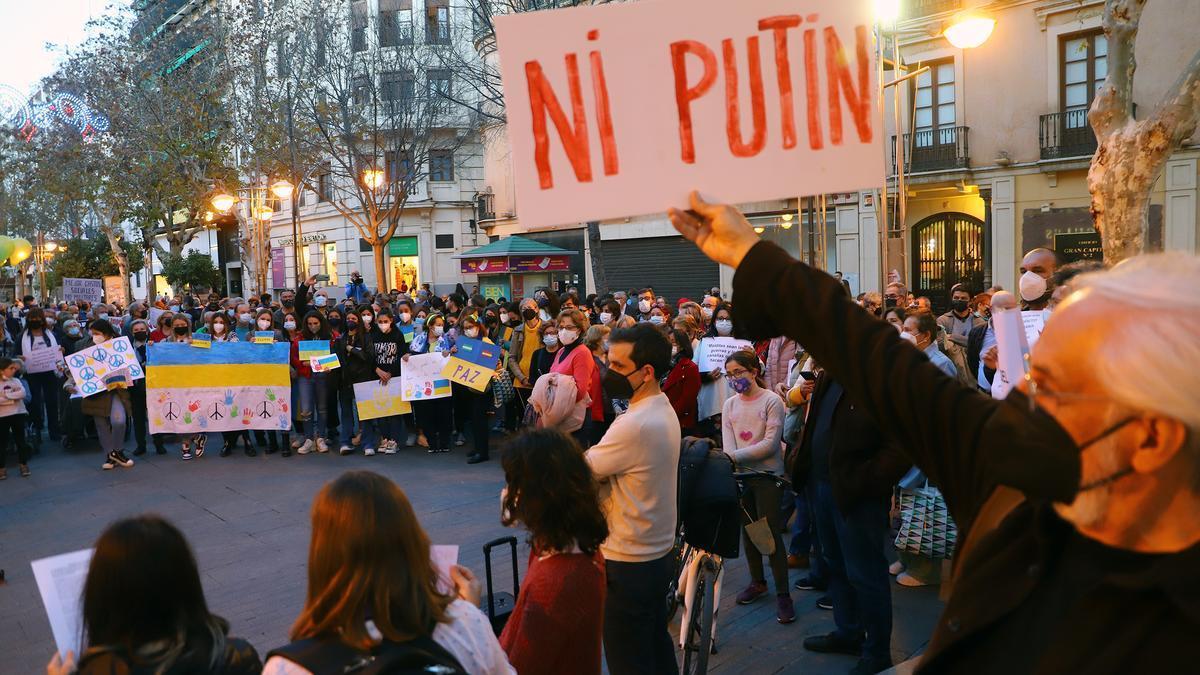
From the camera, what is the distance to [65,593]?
7.99 feet

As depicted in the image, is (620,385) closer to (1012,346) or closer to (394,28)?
(1012,346)

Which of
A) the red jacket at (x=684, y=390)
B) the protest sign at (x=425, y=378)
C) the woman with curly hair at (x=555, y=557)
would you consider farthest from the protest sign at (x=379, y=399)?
the woman with curly hair at (x=555, y=557)

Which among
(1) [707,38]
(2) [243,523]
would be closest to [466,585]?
(1) [707,38]

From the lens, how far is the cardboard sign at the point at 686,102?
7.02 feet

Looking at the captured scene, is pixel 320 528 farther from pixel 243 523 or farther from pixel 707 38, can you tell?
pixel 243 523

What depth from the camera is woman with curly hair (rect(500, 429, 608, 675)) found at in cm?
299

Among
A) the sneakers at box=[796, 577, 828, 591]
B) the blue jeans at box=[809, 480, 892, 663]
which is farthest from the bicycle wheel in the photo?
the sneakers at box=[796, 577, 828, 591]

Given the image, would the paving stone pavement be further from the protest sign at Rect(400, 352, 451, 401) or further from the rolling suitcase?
the rolling suitcase

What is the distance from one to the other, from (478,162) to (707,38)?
3853 cm

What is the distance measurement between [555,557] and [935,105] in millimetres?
24180

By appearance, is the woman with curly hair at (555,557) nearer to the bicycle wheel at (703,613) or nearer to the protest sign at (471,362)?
the bicycle wheel at (703,613)

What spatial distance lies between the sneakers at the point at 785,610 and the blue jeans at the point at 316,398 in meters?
7.57

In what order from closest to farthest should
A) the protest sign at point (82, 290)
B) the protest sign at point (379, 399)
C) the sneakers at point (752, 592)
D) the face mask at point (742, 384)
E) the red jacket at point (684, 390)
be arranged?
the sneakers at point (752, 592), the face mask at point (742, 384), the red jacket at point (684, 390), the protest sign at point (379, 399), the protest sign at point (82, 290)

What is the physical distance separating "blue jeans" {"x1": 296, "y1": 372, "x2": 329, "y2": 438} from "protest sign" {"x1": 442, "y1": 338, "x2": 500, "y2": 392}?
1.61 meters
